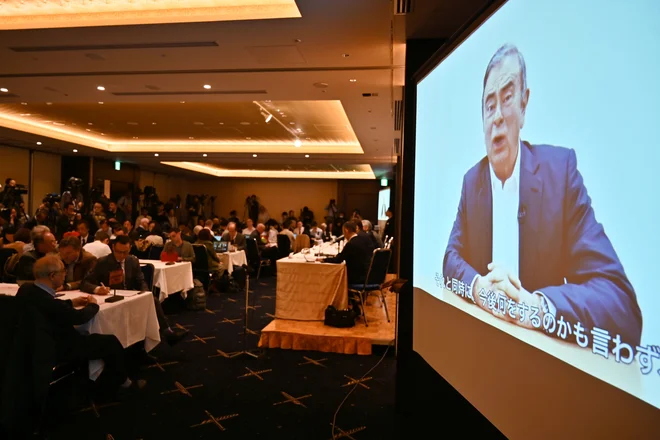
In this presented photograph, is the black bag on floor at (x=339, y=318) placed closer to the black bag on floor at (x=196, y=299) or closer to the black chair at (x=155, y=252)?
the black bag on floor at (x=196, y=299)

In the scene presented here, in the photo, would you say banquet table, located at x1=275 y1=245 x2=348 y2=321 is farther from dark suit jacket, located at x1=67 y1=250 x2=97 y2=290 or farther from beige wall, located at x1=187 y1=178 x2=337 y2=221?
beige wall, located at x1=187 y1=178 x2=337 y2=221

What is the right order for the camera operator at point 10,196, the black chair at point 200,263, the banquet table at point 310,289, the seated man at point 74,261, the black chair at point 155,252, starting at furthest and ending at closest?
1. the camera operator at point 10,196
2. the black chair at point 200,263
3. the black chair at point 155,252
4. the banquet table at point 310,289
5. the seated man at point 74,261

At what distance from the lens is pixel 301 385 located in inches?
158

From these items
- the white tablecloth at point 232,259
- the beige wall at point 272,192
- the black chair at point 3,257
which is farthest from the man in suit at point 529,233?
the beige wall at point 272,192

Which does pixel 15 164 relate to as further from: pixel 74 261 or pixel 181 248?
pixel 74 261

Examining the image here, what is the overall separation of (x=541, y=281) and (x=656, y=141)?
61cm

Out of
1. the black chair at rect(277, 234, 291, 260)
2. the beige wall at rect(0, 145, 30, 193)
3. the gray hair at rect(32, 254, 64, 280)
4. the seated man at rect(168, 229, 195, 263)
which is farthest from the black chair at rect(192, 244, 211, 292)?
the beige wall at rect(0, 145, 30, 193)

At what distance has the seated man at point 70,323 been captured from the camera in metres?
2.95

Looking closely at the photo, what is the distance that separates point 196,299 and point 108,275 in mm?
2590

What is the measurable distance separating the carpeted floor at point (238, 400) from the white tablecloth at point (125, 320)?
359 mm

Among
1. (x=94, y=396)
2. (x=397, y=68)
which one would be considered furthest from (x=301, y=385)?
(x=397, y=68)

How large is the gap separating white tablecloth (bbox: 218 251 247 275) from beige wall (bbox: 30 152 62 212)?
8150 mm

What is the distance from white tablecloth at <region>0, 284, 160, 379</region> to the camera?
3.40m

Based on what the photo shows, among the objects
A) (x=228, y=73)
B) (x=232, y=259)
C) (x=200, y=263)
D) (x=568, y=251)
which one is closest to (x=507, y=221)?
(x=568, y=251)
